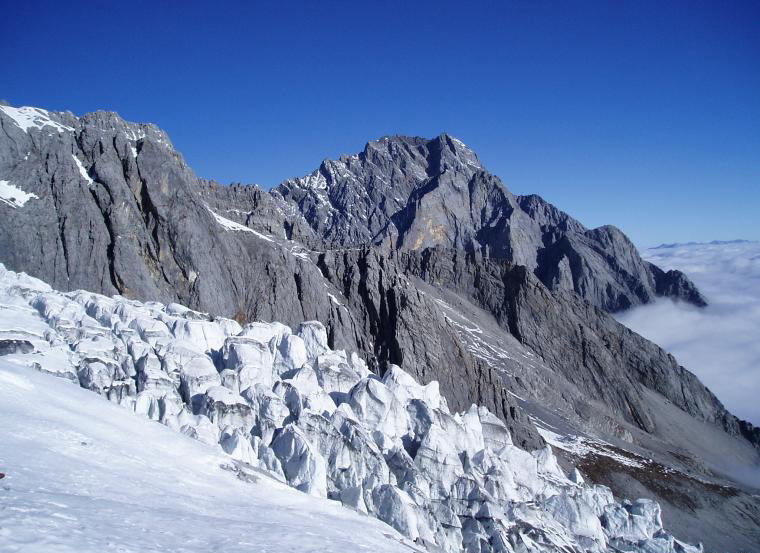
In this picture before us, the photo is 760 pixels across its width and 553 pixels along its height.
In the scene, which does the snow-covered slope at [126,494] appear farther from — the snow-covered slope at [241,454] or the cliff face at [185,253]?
the cliff face at [185,253]

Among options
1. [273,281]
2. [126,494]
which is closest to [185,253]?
[273,281]

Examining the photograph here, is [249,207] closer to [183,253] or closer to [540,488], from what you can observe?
[183,253]

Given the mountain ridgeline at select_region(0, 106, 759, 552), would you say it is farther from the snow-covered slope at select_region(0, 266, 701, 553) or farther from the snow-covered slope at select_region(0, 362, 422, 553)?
the snow-covered slope at select_region(0, 362, 422, 553)

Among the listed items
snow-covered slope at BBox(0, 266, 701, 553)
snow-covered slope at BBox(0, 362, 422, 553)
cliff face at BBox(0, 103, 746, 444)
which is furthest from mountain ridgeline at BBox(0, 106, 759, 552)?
snow-covered slope at BBox(0, 362, 422, 553)

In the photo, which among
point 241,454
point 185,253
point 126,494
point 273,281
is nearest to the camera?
point 126,494

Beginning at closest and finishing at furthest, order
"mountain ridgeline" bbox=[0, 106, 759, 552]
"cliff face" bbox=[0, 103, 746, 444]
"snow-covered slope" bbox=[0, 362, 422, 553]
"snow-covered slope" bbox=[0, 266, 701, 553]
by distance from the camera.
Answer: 1. "snow-covered slope" bbox=[0, 362, 422, 553]
2. "snow-covered slope" bbox=[0, 266, 701, 553]
3. "cliff face" bbox=[0, 103, 746, 444]
4. "mountain ridgeline" bbox=[0, 106, 759, 552]

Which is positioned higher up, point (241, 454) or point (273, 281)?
point (273, 281)

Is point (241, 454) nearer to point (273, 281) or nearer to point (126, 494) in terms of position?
point (126, 494)

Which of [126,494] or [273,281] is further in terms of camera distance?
[273,281]

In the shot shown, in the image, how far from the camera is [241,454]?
123ft

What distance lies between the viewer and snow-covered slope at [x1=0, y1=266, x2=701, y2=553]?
19.9m


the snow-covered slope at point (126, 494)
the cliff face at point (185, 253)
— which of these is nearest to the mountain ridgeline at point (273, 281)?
the cliff face at point (185, 253)

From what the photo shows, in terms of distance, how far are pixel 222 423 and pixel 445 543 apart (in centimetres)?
1804

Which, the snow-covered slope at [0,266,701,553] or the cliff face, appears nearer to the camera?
the snow-covered slope at [0,266,701,553]
